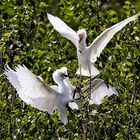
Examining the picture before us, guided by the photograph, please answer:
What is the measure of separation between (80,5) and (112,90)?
5.03 ft

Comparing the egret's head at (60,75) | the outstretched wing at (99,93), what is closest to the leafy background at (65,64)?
the outstretched wing at (99,93)

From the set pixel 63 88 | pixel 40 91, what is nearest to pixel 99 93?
pixel 63 88

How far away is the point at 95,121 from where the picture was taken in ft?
17.8

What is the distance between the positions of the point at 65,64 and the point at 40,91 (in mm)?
871

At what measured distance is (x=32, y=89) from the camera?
198 inches

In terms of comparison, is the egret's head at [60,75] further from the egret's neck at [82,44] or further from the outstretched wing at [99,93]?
the outstretched wing at [99,93]

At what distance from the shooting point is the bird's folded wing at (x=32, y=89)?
4.93 metres

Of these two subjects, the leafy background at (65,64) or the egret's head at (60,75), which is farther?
the leafy background at (65,64)

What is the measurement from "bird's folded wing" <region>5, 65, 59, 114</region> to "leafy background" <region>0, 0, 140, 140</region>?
0.16 m

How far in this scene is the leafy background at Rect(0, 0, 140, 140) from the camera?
17.9ft

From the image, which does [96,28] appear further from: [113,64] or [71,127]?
[71,127]

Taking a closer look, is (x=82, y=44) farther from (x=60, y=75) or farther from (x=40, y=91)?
(x=40, y=91)

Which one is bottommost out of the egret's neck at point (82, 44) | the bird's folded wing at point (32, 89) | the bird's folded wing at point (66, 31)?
the bird's folded wing at point (32, 89)

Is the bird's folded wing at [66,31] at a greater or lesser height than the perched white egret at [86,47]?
greater
